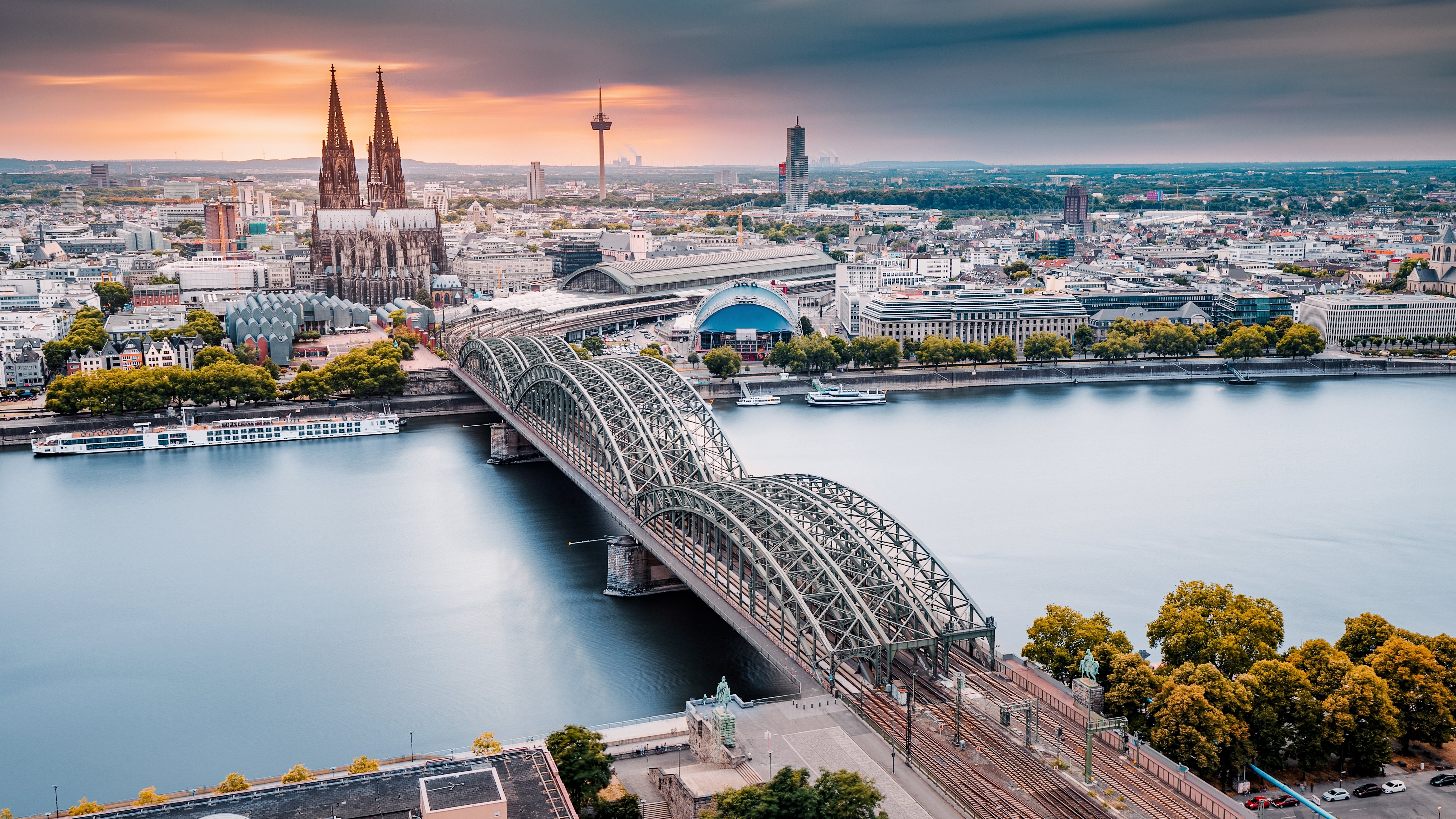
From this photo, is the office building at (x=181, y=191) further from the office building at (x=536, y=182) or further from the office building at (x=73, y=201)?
the office building at (x=536, y=182)

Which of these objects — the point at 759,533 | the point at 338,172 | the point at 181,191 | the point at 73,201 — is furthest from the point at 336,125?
the point at 181,191

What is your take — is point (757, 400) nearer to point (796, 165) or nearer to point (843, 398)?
point (843, 398)

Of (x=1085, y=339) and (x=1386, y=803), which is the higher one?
(x=1085, y=339)

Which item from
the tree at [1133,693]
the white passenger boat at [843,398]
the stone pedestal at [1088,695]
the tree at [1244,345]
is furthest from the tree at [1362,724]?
the tree at [1244,345]

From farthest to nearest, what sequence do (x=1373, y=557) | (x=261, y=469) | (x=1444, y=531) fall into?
(x=261, y=469), (x=1444, y=531), (x=1373, y=557)

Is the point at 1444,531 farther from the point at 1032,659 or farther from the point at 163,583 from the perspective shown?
the point at 163,583

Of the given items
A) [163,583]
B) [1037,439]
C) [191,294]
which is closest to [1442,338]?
[1037,439]
